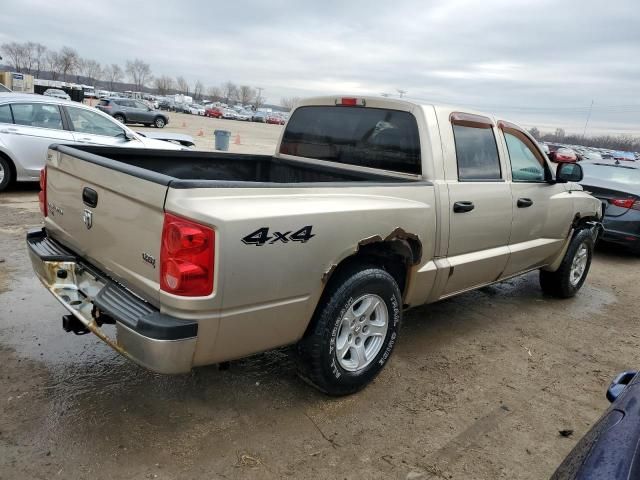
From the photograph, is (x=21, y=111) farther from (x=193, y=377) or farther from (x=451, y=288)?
(x=451, y=288)

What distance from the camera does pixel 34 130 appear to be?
8219mm

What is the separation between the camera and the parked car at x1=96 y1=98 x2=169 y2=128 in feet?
104

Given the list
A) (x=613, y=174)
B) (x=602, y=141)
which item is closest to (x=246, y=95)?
(x=602, y=141)

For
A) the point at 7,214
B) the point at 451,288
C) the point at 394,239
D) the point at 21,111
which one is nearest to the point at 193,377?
the point at 394,239

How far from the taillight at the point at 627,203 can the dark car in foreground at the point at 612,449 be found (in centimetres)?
697

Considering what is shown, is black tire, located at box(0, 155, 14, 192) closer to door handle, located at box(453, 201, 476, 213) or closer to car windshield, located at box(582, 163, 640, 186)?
door handle, located at box(453, 201, 476, 213)

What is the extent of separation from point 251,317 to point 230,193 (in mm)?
624

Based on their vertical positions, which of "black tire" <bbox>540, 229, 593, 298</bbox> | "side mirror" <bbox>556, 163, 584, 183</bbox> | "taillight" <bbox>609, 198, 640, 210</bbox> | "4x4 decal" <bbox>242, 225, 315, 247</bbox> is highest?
"side mirror" <bbox>556, 163, 584, 183</bbox>

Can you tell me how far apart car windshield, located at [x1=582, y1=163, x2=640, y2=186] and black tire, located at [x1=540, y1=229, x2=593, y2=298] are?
3216 millimetres

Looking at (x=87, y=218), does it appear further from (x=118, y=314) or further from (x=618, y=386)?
(x=618, y=386)

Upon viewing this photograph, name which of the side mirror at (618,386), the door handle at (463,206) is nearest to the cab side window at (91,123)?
the door handle at (463,206)

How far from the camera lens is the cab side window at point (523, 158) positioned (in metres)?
4.46

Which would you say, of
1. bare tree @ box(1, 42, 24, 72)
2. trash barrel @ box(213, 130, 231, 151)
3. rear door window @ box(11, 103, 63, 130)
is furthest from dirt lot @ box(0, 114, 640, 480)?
bare tree @ box(1, 42, 24, 72)

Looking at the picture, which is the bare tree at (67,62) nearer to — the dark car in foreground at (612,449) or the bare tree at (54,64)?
the bare tree at (54,64)
